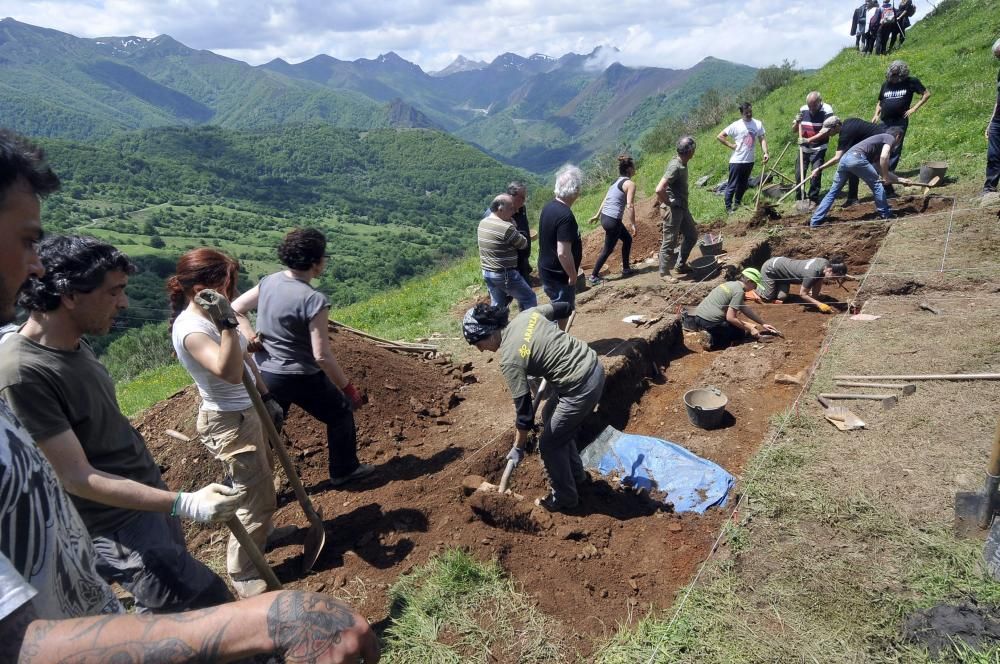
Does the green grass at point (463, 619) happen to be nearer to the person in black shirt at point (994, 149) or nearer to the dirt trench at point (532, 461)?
the dirt trench at point (532, 461)

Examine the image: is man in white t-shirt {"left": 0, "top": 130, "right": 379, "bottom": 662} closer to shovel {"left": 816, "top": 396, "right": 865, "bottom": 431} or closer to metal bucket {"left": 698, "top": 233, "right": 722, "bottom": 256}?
shovel {"left": 816, "top": 396, "right": 865, "bottom": 431}

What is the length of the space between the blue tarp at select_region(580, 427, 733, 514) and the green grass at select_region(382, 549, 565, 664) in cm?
156

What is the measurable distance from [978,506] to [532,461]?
290 centimetres

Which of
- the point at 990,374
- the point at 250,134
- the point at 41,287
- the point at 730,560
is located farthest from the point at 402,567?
the point at 250,134

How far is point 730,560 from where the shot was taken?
128 inches

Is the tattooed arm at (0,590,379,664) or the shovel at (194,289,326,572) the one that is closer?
the tattooed arm at (0,590,379,664)

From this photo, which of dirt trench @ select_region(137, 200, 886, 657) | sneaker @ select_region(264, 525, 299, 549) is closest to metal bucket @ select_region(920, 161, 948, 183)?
dirt trench @ select_region(137, 200, 886, 657)

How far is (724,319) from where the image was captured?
21.2 feet

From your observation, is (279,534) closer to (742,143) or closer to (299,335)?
(299,335)

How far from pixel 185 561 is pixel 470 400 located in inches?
156

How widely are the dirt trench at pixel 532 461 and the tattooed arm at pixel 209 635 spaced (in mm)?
2207

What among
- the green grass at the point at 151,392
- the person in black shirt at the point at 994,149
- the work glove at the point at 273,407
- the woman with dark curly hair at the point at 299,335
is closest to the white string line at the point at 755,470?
the woman with dark curly hair at the point at 299,335

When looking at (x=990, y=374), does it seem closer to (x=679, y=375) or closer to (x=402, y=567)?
(x=679, y=375)

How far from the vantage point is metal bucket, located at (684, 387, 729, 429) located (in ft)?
16.0
